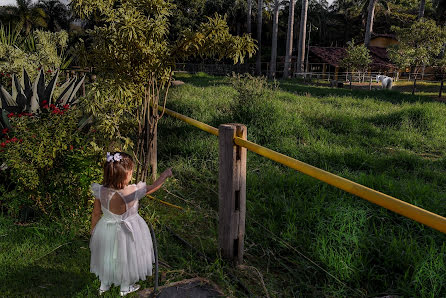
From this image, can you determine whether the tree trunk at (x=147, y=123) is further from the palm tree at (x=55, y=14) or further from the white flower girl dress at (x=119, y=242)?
the palm tree at (x=55, y=14)

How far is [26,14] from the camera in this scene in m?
34.4

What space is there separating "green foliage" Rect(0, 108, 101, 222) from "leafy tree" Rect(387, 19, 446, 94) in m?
20.8

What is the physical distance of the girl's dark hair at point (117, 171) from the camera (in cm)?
230

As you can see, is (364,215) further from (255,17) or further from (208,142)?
(255,17)

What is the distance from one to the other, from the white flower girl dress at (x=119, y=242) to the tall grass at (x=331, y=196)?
0.95 metres

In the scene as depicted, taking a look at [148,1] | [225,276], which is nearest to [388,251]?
[225,276]

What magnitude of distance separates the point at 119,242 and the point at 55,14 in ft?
140

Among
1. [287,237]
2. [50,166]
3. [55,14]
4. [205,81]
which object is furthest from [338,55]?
[50,166]

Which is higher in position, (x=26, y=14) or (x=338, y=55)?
(x=26, y=14)

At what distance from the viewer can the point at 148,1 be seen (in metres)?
3.61

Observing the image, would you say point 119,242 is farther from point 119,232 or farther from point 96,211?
point 96,211

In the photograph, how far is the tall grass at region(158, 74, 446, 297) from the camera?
9.51 ft

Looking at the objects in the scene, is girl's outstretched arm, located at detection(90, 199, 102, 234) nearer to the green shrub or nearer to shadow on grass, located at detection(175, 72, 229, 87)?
the green shrub

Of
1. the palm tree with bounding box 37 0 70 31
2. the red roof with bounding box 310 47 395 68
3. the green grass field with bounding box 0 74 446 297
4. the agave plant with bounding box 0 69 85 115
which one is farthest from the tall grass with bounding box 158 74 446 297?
the palm tree with bounding box 37 0 70 31
